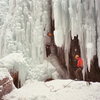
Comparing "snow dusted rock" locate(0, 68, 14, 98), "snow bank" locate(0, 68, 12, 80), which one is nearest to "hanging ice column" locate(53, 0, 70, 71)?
"snow bank" locate(0, 68, 12, 80)

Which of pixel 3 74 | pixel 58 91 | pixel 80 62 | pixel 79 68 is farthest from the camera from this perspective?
pixel 79 68

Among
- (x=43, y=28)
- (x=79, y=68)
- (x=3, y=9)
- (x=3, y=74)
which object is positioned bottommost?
(x=79, y=68)

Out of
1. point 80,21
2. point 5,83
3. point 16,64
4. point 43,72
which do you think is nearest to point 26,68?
point 16,64

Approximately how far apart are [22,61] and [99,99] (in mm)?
3346

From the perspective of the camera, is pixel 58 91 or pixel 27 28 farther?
pixel 27 28

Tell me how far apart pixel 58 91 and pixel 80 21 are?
3.51 metres

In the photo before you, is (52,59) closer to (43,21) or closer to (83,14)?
(43,21)

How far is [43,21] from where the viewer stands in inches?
425

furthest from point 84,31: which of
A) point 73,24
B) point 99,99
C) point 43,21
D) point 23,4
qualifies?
point 99,99

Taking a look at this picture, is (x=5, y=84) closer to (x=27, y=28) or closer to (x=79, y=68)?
(x=27, y=28)

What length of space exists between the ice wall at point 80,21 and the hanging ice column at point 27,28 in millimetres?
697

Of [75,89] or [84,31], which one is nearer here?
[75,89]

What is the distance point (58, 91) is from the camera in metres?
7.94

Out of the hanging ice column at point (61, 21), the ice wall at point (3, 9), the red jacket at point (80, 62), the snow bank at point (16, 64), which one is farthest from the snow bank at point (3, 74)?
the red jacket at point (80, 62)
